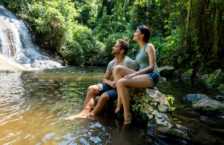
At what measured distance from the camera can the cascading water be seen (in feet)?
39.3

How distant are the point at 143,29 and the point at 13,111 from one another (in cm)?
306

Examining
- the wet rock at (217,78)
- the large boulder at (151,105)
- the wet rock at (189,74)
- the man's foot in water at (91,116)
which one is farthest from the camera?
the wet rock at (189,74)

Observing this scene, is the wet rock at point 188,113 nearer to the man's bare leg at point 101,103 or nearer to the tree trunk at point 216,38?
the man's bare leg at point 101,103

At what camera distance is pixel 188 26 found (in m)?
9.15

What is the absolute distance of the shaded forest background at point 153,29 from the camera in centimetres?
830

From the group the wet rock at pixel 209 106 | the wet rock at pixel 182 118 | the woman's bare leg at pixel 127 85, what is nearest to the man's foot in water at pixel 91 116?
the woman's bare leg at pixel 127 85

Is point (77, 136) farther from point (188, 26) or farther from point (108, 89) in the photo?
point (188, 26)

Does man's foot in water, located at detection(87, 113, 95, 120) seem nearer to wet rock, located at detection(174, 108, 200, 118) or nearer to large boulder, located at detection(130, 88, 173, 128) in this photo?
large boulder, located at detection(130, 88, 173, 128)

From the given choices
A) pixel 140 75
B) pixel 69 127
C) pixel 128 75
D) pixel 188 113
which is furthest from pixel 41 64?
pixel 188 113

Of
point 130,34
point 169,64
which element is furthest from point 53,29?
point 169,64

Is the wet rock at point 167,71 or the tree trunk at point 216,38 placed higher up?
the tree trunk at point 216,38

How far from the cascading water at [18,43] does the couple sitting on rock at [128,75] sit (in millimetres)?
10388

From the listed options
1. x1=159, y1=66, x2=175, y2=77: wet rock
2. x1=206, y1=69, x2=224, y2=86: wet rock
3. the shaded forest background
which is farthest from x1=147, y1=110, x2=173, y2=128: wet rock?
x1=159, y1=66, x2=175, y2=77: wet rock

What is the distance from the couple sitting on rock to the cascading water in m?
10.4
